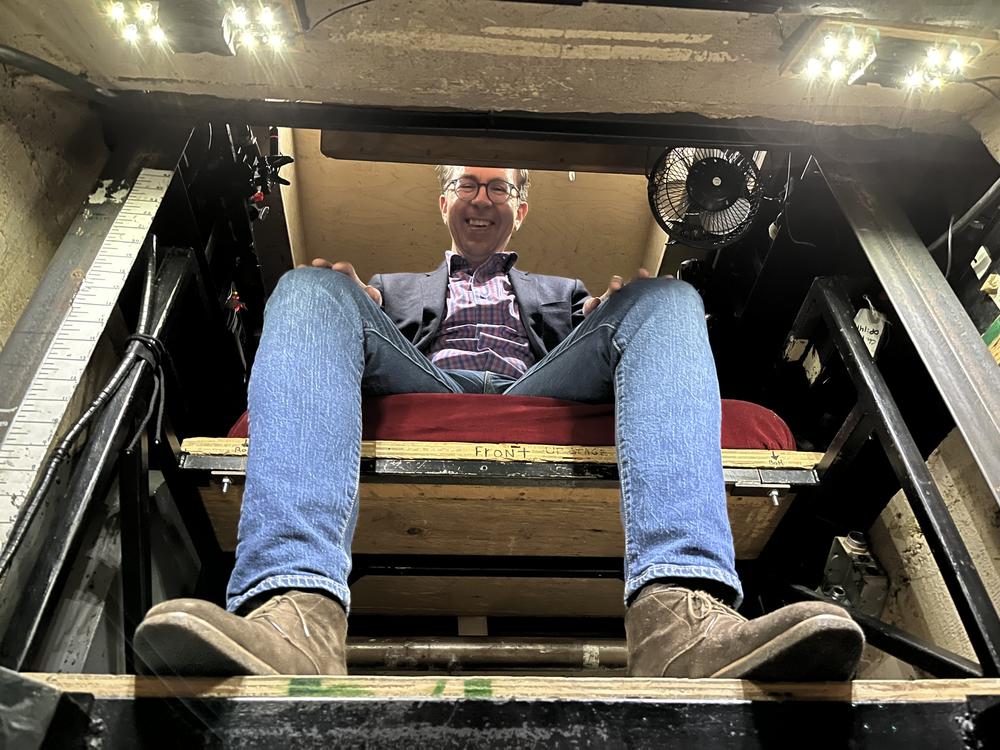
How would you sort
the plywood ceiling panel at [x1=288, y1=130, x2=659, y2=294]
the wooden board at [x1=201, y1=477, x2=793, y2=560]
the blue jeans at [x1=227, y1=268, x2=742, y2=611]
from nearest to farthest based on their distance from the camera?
1. the blue jeans at [x1=227, y1=268, x2=742, y2=611]
2. the wooden board at [x1=201, y1=477, x2=793, y2=560]
3. the plywood ceiling panel at [x1=288, y1=130, x2=659, y2=294]

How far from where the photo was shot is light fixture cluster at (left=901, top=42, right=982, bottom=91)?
4.39 ft

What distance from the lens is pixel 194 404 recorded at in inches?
76.1

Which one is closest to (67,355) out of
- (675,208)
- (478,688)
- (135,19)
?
(135,19)

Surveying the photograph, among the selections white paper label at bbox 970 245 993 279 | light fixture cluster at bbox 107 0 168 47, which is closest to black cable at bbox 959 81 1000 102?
white paper label at bbox 970 245 993 279

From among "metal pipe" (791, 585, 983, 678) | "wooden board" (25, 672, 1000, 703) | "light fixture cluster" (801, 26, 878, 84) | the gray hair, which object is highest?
the gray hair

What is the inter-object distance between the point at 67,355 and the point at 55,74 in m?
0.63

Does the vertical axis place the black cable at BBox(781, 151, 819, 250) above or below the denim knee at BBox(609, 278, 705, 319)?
above

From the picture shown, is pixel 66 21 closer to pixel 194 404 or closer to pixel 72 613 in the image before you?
pixel 194 404

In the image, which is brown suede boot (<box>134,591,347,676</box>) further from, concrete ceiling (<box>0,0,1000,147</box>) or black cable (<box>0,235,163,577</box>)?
concrete ceiling (<box>0,0,1000,147</box>)

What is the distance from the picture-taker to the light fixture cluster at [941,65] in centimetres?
134

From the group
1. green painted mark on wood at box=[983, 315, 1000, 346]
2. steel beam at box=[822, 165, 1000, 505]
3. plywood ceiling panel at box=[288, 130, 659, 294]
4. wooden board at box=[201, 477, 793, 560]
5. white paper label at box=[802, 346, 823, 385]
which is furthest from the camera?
plywood ceiling panel at box=[288, 130, 659, 294]

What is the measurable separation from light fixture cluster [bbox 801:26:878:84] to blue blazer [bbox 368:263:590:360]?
774 mm

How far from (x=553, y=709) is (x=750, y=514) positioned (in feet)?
3.66

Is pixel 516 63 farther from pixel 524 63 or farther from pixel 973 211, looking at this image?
pixel 973 211
